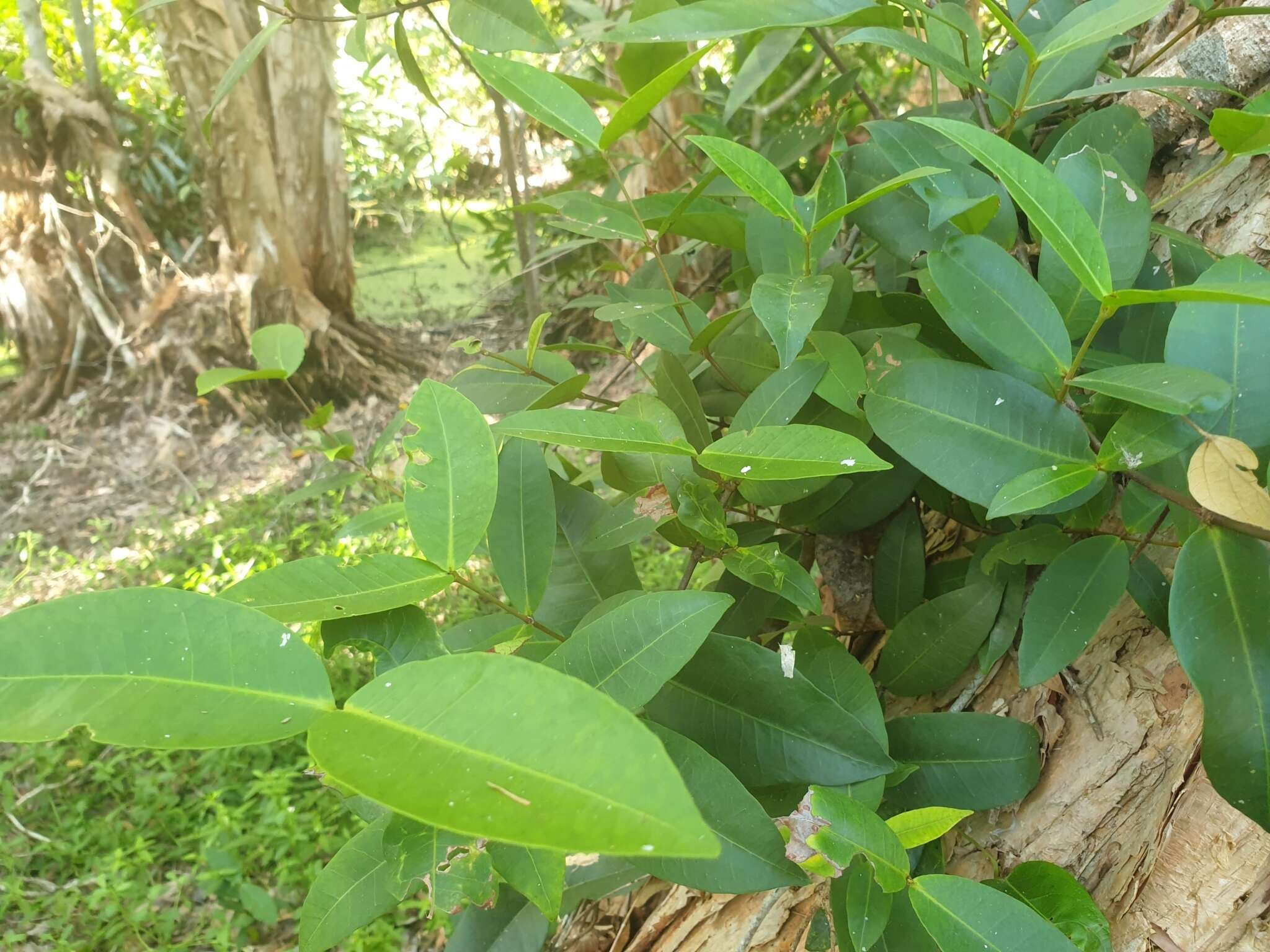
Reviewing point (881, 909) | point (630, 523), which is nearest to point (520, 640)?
point (630, 523)

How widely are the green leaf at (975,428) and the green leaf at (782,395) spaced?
4cm

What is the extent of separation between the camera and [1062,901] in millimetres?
402

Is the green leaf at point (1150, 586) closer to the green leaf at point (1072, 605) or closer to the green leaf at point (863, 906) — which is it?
the green leaf at point (1072, 605)

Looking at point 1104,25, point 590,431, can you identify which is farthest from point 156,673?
point 1104,25

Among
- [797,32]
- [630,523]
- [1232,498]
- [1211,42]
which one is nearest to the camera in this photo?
[1232,498]

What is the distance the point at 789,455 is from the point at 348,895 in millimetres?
326

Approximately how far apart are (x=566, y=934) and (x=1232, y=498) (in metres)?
0.66

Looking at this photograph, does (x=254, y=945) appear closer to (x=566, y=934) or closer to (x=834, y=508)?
(x=566, y=934)

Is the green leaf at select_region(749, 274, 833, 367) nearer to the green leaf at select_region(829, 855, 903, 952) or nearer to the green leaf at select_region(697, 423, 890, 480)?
the green leaf at select_region(697, 423, 890, 480)

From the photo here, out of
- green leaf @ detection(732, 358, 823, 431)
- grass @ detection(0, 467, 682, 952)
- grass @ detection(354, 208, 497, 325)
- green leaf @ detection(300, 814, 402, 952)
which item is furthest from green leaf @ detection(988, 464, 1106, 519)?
grass @ detection(354, 208, 497, 325)

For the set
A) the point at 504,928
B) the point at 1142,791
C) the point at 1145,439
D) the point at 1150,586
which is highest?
the point at 1145,439

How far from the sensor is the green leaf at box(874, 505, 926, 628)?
56 centimetres

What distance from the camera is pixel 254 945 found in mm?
1181

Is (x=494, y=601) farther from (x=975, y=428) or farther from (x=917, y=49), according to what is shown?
(x=917, y=49)
